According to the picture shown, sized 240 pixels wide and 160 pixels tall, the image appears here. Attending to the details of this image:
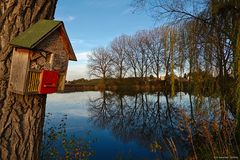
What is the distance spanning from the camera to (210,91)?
4250 mm

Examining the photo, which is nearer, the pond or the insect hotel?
the insect hotel

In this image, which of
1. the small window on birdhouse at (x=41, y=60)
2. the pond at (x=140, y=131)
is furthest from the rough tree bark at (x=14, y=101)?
the pond at (x=140, y=131)

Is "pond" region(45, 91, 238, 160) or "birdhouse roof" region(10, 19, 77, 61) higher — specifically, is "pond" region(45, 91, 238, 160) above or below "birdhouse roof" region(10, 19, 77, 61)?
below

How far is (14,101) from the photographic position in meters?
1.75

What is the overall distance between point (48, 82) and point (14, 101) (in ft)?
1.05

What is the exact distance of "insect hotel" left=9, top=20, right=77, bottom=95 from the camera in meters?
1.74

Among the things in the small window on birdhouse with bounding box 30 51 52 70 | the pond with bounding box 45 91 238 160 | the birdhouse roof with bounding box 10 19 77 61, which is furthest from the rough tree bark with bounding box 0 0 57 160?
the pond with bounding box 45 91 238 160

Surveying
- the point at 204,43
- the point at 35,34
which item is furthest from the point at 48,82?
the point at 204,43

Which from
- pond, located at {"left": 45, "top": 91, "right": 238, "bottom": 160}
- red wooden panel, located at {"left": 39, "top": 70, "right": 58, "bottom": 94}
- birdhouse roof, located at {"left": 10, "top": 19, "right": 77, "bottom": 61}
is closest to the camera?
birdhouse roof, located at {"left": 10, "top": 19, "right": 77, "bottom": 61}

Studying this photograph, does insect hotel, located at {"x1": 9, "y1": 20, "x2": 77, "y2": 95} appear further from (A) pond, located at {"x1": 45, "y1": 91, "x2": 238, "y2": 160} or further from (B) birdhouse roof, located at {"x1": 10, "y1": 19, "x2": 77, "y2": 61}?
(A) pond, located at {"x1": 45, "y1": 91, "x2": 238, "y2": 160}

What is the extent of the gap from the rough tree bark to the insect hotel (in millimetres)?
53

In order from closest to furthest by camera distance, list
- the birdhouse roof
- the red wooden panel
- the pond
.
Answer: the birdhouse roof < the red wooden panel < the pond

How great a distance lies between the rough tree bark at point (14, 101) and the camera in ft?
5.65

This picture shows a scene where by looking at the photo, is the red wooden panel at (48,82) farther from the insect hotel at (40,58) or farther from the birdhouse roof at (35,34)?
the birdhouse roof at (35,34)
